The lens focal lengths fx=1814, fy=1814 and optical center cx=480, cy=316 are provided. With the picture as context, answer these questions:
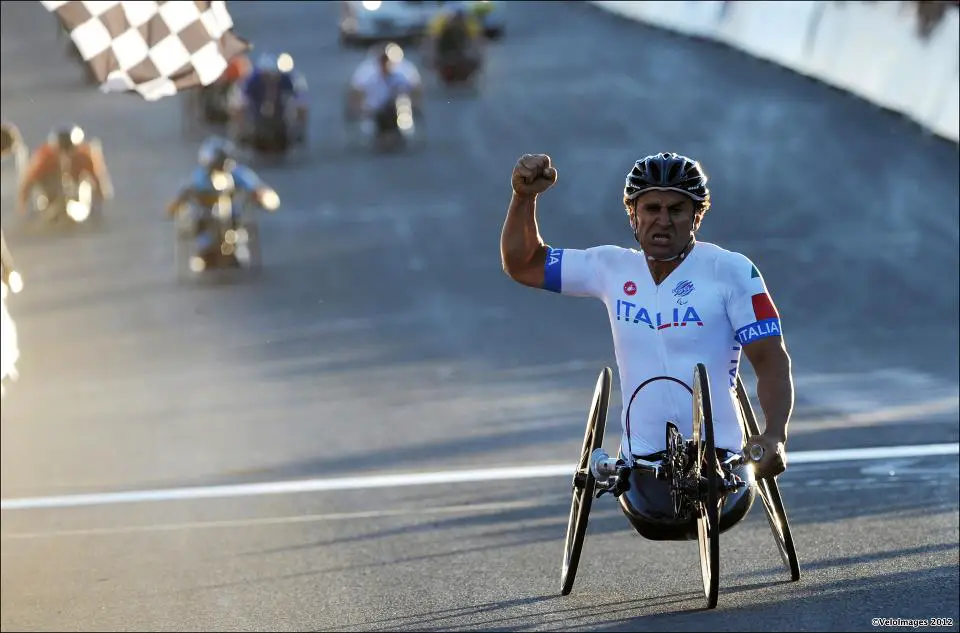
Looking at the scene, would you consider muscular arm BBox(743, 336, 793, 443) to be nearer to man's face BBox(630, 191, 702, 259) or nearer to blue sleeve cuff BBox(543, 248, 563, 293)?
man's face BBox(630, 191, 702, 259)

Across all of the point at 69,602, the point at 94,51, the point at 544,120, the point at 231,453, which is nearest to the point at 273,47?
the point at 544,120

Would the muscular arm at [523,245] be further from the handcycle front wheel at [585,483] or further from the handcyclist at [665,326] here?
the handcycle front wheel at [585,483]

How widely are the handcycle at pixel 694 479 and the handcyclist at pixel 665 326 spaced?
0.16 ft

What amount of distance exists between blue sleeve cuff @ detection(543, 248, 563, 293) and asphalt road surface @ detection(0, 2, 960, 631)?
643cm

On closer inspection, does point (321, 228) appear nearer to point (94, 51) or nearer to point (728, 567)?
point (728, 567)

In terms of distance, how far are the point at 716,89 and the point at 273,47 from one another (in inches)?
559

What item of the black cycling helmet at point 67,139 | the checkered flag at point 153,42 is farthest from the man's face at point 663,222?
the black cycling helmet at point 67,139

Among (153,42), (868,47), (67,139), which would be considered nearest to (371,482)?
(153,42)

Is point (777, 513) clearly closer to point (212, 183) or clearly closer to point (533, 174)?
point (533, 174)

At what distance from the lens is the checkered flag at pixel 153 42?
845 centimetres

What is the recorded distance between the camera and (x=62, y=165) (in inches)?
1314

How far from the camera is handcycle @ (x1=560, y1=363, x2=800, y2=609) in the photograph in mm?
4773

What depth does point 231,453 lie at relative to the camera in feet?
71.1

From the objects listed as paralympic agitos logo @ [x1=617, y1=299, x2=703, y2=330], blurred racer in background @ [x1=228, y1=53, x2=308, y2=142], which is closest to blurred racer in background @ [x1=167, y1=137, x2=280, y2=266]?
blurred racer in background @ [x1=228, y1=53, x2=308, y2=142]
